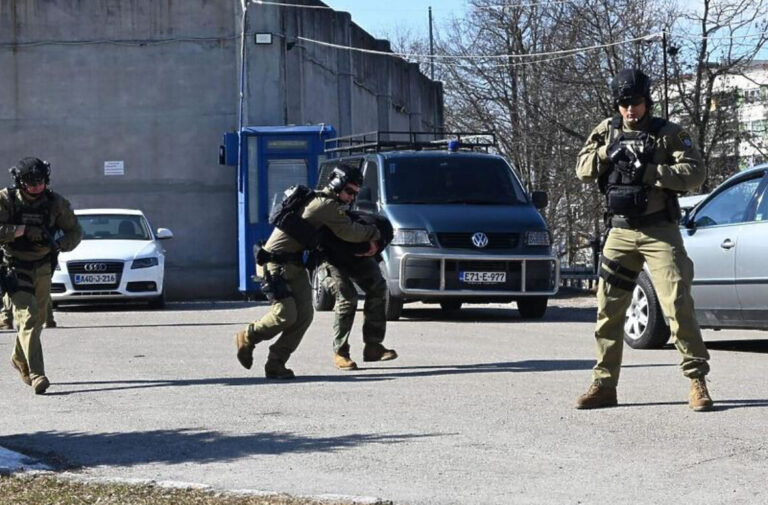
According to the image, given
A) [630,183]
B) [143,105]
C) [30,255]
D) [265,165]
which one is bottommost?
[30,255]

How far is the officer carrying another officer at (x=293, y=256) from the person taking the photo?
33.2 ft

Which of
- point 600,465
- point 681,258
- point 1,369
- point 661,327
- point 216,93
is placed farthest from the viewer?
point 216,93

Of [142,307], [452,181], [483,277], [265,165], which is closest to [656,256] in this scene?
[483,277]

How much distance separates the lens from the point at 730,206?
1190cm

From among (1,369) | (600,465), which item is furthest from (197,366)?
(600,465)

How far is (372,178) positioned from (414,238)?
153 cm

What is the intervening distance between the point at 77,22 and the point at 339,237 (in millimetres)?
17541

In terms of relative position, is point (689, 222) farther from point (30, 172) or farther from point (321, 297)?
point (321, 297)

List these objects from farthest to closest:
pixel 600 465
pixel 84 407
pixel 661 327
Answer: pixel 661 327 < pixel 84 407 < pixel 600 465

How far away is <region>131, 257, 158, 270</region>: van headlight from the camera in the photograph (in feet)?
66.1

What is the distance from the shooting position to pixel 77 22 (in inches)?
1043

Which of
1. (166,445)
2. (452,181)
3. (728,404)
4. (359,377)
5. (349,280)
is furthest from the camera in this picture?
(452,181)

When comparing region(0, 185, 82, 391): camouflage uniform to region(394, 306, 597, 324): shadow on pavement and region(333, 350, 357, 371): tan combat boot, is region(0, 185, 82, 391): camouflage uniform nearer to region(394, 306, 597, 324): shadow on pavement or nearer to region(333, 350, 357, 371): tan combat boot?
region(333, 350, 357, 371): tan combat boot

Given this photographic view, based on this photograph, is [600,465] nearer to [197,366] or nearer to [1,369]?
[197,366]
